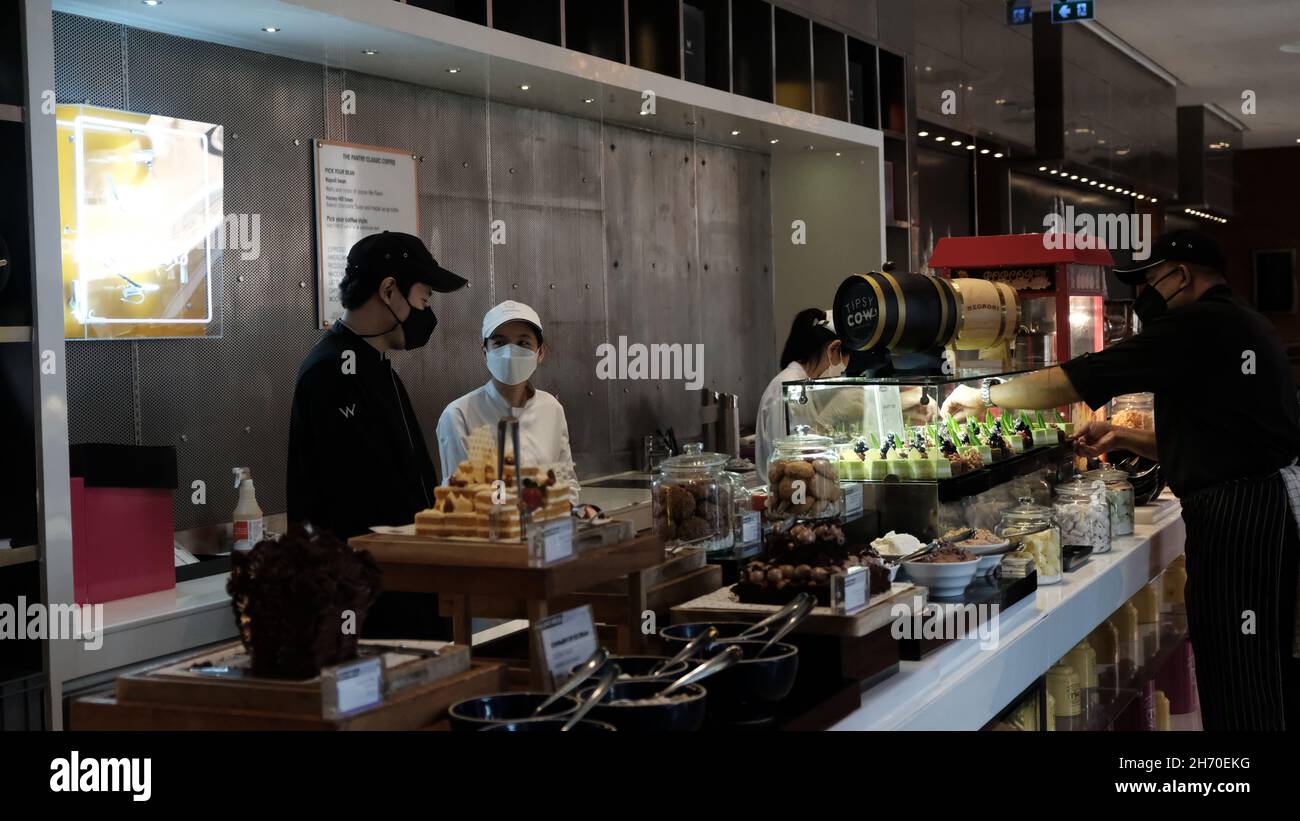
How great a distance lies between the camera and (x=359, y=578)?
1586mm

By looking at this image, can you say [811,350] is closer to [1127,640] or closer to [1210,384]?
[1127,640]

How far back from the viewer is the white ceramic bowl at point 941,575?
9.25ft

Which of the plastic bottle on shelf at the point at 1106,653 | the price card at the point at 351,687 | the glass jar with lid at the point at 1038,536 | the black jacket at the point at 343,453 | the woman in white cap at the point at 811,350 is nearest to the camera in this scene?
the price card at the point at 351,687


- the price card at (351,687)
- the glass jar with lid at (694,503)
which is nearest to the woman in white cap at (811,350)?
the glass jar with lid at (694,503)

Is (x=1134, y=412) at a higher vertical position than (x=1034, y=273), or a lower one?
lower

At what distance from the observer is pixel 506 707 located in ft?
5.34

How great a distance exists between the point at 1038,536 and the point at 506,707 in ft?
7.23

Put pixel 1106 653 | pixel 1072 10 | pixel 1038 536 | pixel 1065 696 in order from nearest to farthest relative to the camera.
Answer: pixel 1038 536, pixel 1065 696, pixel 1106 653, pixel 1072 10

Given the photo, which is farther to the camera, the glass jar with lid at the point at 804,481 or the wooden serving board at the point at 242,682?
the glass jar with lid at the point at 804,481

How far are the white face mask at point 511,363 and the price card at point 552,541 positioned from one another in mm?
2157

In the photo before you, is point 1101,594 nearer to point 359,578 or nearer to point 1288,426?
point 1288,426

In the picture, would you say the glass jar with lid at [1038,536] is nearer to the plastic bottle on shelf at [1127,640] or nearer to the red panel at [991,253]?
the plastic bottle on shelf at [1127,640]

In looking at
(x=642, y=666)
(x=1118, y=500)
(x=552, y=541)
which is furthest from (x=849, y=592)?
(x=1118, y=500)

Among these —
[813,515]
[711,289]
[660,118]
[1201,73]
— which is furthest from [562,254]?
[1201,73]
